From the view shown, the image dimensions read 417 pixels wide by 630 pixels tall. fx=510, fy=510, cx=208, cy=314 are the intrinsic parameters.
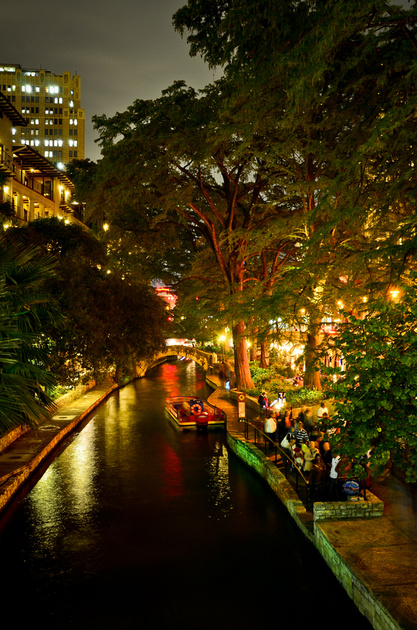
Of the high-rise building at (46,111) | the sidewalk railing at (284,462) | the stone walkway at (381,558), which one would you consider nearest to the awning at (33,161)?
the sidewalk railing at (284,462)

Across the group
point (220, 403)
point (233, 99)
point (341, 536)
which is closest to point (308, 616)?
point (341, 536)

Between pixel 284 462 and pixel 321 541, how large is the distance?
5.77 metres

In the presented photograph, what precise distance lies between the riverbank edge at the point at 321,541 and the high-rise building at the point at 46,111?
457 ft

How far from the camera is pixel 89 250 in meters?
29.4

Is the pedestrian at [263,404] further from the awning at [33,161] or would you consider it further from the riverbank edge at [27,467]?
the awning at [33,161]

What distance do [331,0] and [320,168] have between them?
15.9 metres

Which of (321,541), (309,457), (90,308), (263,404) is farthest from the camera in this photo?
(263,404)

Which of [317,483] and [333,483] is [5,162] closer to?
[317,483]

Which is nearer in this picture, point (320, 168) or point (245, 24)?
point (245, 24)

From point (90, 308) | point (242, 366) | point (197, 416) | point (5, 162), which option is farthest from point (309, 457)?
point (5, 162)

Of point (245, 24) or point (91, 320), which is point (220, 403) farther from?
point (245, 24)

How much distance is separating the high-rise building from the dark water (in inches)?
5441

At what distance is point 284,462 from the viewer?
17.8 metres

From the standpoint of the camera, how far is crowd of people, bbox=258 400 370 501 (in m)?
12.8
